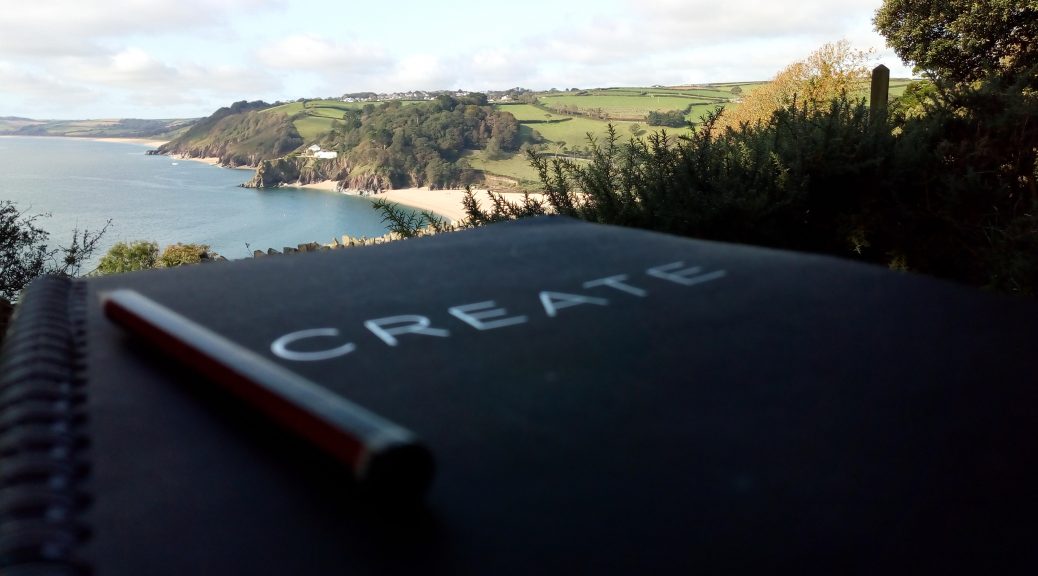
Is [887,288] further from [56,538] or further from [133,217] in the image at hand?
[133,217]

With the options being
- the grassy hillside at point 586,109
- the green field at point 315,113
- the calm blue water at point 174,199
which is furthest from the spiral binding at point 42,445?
the green field at point 315,113

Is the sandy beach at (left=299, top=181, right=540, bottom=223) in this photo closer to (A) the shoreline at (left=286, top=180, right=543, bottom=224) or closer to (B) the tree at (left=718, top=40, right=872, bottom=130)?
(A) the shoreline at (left=286, top=180, right=543, bottom=224)

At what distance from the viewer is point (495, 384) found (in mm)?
1229

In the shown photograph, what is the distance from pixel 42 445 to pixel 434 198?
48.2 ft

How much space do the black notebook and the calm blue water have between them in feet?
39.0

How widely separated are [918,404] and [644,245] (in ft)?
4.13

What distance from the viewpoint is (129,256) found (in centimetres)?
1543

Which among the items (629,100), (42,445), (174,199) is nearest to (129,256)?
(174,199)

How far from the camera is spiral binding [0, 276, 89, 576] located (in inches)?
30.1

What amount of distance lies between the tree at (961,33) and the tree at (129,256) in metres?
18.5

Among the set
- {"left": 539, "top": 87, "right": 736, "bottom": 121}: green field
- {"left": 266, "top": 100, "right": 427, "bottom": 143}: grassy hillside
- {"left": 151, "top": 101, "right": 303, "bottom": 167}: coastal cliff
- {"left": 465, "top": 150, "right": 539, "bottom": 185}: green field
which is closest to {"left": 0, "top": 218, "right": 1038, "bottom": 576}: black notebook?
{"left": 465, "top": 150, "right": 539, "bottom": 185}: green field

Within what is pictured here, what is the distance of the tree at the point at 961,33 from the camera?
1770cm

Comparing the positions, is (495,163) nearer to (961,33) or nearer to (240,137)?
(961,33)

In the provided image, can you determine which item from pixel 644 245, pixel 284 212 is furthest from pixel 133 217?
pixel 644 245
